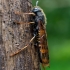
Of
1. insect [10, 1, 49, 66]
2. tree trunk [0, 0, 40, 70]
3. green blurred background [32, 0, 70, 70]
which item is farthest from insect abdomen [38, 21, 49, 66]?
green blurred background [32, 0, 70, 70]

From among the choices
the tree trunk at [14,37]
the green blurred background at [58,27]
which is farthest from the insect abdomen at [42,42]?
the green blurred background at [58,27]

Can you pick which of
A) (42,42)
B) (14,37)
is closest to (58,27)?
(42,42)

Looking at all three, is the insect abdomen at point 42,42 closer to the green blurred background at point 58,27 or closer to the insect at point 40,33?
the insect at point 40,33

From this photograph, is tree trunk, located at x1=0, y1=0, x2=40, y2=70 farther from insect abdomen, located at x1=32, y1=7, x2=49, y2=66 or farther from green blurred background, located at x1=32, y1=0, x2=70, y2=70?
green blurred background, located at x1=32, y1=0, x2=70, y2=70

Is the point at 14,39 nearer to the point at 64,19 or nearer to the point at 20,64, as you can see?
the point at 20,64

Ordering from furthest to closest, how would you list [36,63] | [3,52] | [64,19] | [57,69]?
[64,19] → [57,69] → [36,63] → [3,52]

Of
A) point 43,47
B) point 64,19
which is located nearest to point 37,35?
point 43,47

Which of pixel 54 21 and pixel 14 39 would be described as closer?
pixel 14 39
